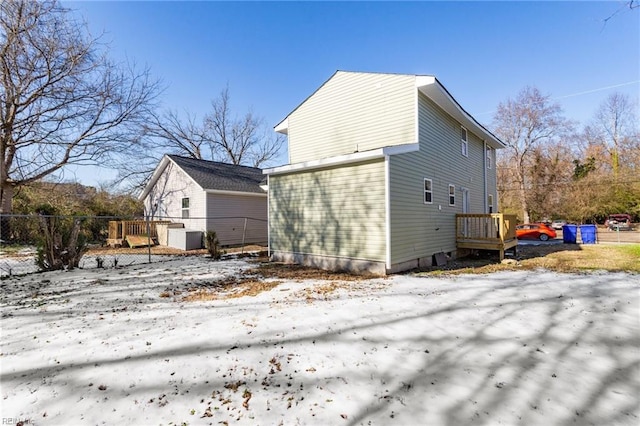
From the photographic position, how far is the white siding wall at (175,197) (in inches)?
593

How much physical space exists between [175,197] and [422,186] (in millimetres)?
13243

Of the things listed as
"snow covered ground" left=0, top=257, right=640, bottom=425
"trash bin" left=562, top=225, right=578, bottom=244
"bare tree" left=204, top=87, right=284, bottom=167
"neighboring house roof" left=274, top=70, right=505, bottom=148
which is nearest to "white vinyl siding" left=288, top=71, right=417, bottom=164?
"neighboring house roof" left=274, top=70, right=505, bottom=148

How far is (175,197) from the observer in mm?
16234

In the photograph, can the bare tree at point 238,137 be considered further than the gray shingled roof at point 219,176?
Yes

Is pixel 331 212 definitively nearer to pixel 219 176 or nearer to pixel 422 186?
pixel 422 186

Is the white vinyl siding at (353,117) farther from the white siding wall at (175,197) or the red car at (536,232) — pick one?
the red car at (536,232)

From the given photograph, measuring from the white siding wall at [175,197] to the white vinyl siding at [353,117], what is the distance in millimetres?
6265

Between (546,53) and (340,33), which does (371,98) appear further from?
(546,53)

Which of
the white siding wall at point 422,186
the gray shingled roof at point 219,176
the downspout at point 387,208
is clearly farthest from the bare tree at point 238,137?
the downspout at point 387,208

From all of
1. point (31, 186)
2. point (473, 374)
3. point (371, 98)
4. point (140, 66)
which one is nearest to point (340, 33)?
point (371, 98)

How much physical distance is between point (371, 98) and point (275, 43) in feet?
25.3

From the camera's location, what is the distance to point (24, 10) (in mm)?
11547

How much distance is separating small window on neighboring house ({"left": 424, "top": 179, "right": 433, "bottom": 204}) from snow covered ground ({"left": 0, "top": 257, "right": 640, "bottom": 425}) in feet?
14.1

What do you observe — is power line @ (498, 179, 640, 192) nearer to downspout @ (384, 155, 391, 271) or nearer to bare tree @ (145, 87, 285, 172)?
bare tree @ (145, 87, 285, 172)
